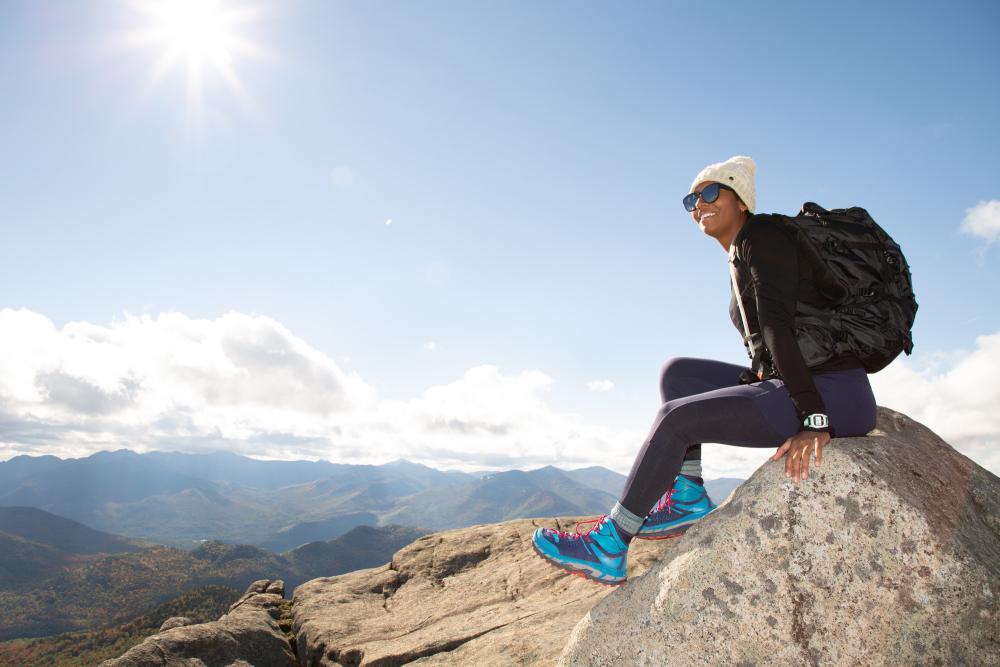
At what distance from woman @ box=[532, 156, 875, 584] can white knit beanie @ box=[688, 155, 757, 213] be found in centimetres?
1

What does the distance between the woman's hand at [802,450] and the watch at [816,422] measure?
64mm

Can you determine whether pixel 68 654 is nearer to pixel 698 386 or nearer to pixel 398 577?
pixel 398 577

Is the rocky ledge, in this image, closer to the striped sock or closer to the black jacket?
the black jacket

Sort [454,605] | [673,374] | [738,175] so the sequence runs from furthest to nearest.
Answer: [454,605], [673,374], [738,175]

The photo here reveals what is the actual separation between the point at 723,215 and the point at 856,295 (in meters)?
Answer: 1.58

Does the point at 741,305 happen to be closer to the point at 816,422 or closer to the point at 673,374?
the point at 816,422

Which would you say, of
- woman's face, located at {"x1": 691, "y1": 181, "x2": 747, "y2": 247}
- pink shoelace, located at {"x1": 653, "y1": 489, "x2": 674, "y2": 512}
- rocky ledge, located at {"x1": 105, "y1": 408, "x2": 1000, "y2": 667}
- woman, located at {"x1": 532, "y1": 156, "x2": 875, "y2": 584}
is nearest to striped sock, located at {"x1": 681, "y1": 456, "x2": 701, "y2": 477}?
pink shoelace, located at {"x1": 653, "y1": 489, "x2": 674, "y2": 512}

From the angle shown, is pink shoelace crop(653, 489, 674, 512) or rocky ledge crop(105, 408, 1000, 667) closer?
rocky ledge crop(105, 408, 1000, 667)

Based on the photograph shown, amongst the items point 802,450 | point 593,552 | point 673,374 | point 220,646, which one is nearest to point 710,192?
point 673,374

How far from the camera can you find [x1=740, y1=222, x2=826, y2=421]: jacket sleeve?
4547 millimetres

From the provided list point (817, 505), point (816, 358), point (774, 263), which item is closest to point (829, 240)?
point (774, 263)

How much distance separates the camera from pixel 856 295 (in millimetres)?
4711

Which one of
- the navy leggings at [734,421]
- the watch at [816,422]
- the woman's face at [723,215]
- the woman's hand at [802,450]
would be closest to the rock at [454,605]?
the navy leggings at [734,421]

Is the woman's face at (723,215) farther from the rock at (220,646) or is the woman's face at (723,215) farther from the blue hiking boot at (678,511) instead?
the rock at (220,646)
